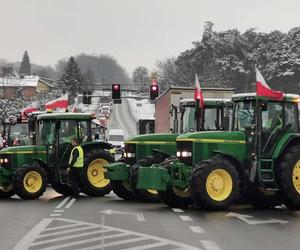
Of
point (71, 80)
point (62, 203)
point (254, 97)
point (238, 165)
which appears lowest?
point (62, 203)

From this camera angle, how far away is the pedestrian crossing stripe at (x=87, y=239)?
9203 millimetres

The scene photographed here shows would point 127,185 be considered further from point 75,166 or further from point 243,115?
point 243,115

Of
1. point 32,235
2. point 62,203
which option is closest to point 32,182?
point 62,203

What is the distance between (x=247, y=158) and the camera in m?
14.2

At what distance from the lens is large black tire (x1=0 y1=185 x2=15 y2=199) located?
702 inches

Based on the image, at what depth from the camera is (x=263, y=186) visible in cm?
1411

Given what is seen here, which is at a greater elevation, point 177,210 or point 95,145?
point 95,145

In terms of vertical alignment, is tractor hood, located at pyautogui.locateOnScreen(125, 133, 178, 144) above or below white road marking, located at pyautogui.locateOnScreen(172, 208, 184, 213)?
above

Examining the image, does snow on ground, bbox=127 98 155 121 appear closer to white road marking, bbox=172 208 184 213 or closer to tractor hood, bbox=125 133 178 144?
tractor hood, bbox=125 133 178 144

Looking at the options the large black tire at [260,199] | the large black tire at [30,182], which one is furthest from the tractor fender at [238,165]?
the large black tire at [30,182]

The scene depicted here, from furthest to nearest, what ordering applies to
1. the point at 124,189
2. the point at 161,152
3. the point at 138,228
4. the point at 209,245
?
1. the point at 124,189
2. the point at 161,152
3. the point at 138,228
4. the point at 209,245

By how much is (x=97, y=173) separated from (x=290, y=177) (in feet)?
21.4

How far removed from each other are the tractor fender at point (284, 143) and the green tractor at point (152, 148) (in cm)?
197

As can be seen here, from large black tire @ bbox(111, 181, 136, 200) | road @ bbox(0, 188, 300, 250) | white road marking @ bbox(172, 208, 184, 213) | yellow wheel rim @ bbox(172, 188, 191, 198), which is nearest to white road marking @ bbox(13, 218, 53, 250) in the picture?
road @ bbox(0, 188, 300, 250)
